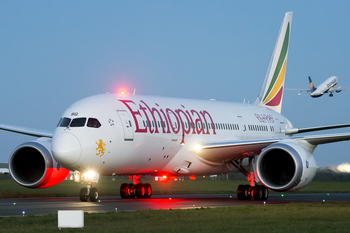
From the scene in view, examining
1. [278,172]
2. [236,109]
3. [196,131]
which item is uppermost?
[236,109]

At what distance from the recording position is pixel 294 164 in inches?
809

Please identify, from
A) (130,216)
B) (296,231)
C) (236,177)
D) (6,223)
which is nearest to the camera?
(296,231)

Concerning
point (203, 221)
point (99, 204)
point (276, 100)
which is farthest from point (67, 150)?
point (276, 100)

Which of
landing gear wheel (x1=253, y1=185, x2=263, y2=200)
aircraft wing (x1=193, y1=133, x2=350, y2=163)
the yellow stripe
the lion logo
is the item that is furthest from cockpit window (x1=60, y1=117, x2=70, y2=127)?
the yellow stripe

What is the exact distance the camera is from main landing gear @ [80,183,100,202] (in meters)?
19.5

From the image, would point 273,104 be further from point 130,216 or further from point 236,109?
Result: point 130,216

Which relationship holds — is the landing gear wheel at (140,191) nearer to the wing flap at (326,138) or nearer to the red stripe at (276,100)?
the wing flap at (326,138)

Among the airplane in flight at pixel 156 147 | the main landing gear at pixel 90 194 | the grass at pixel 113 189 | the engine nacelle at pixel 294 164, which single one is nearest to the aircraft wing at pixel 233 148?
the airplane in flight at pixel 156 147

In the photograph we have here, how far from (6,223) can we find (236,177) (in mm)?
32826

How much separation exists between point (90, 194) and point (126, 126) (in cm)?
261

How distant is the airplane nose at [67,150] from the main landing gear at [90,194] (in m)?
1.72

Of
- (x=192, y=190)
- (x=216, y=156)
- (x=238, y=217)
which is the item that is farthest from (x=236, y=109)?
(x=238, y=217)

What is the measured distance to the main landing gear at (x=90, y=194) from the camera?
19500 mm

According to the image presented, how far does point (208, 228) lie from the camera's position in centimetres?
1168
